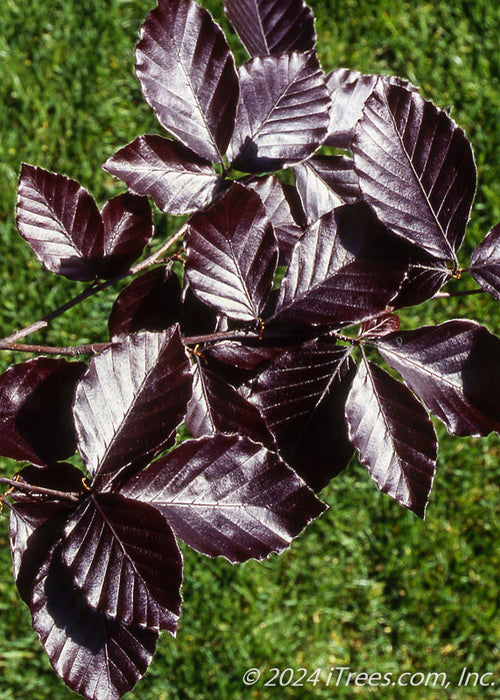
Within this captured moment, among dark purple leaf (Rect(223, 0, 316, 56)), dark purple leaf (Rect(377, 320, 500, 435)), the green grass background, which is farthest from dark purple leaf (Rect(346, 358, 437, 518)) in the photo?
the green grass background

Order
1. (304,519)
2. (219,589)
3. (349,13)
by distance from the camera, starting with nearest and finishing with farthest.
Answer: (304,519) < (219,589) < (349,13)

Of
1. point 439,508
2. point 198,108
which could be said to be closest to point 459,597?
point 439,508

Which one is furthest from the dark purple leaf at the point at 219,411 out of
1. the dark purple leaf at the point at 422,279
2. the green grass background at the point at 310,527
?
the green grass background at the point at 310,527

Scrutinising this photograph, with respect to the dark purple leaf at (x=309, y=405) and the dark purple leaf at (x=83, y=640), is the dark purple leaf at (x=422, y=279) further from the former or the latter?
the dark purple leaf at (x=83, y=640)

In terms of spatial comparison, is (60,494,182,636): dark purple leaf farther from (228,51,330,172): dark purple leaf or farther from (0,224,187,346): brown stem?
(228,51,330,172): dark purple leaf

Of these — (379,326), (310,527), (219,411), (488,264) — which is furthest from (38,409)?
(310,527)

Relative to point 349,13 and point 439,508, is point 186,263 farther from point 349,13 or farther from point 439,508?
point 349,13
